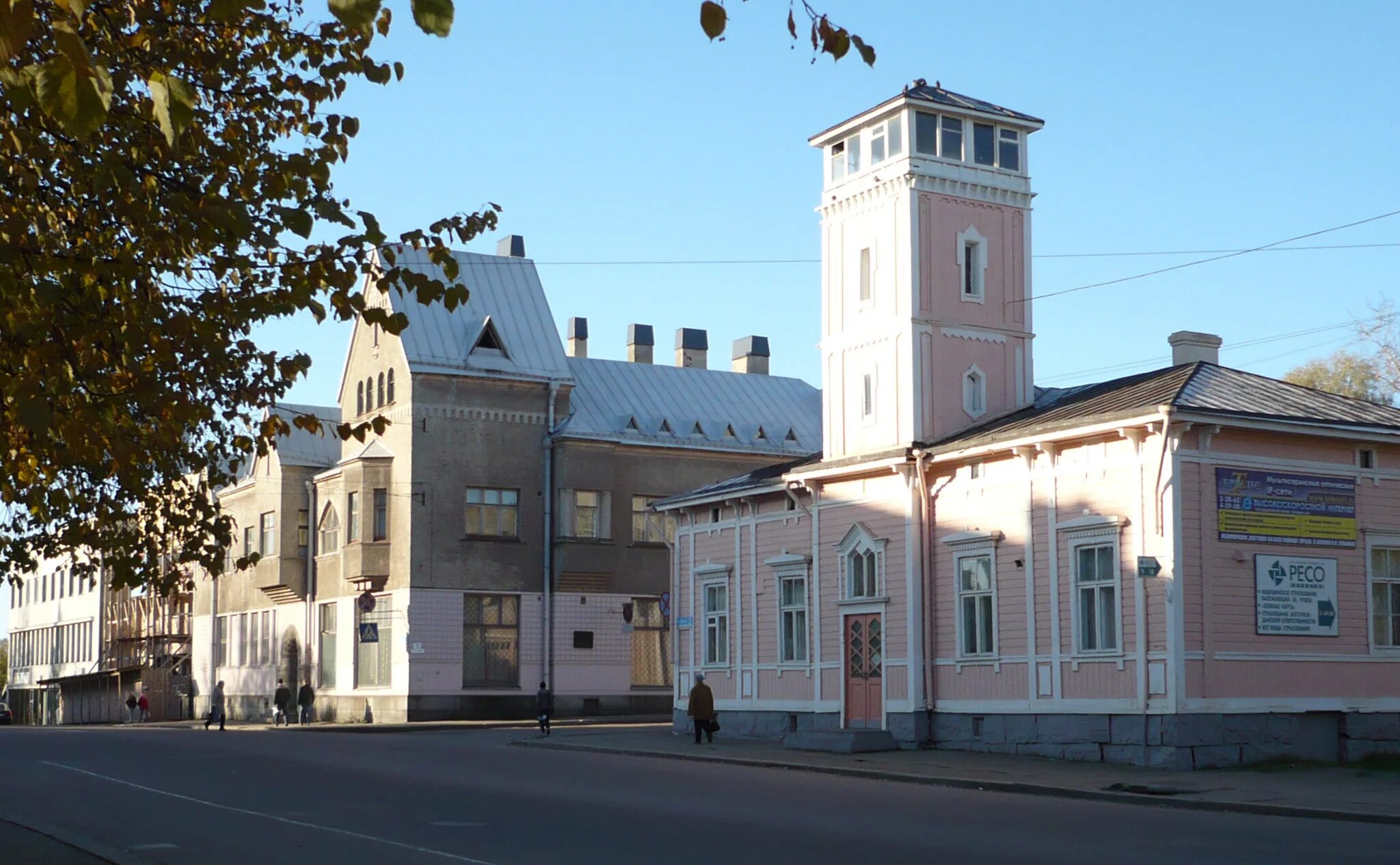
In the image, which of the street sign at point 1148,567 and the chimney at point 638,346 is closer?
the street sign at point 1148,567

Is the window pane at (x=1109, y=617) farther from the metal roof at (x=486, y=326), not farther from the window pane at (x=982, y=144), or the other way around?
the metal roof at (x=486, y=326)

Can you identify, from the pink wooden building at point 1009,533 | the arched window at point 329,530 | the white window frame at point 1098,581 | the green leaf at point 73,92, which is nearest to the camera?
the green leaf at point 73,92

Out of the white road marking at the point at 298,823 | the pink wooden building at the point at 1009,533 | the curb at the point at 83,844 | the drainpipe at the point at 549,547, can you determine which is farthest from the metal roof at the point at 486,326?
the curb at the point at 83,844

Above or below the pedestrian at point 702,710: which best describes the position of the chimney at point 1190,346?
above

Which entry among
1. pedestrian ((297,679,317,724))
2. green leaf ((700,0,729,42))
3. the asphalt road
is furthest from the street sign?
pedestrian ((297,679,317,724))

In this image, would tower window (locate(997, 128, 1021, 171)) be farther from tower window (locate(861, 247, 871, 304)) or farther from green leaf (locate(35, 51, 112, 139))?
green leaf (locate(35, 51, 112, 139))

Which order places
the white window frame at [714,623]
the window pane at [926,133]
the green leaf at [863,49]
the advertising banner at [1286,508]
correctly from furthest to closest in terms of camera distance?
the white window frame at [714,623], the window pane at [926,133], the advertising banner at [1286,508], the green leaf at [863,49]

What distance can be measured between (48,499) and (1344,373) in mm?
61690

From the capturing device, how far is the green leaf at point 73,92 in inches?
208

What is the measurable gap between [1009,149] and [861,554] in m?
8.46

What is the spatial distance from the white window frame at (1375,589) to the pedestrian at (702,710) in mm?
13083

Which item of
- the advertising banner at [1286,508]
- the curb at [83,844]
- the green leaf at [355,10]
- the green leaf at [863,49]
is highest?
the green leaf at [863,49]

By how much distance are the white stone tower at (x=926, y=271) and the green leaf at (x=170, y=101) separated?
25.7m

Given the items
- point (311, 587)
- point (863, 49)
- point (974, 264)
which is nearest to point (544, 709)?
point (974, 264)
